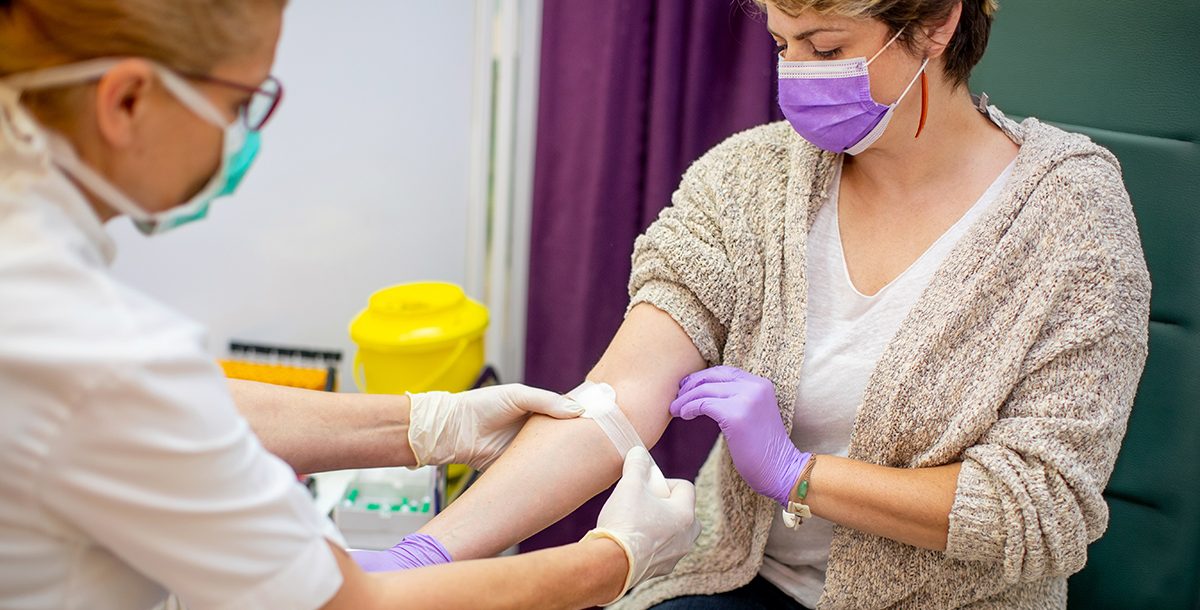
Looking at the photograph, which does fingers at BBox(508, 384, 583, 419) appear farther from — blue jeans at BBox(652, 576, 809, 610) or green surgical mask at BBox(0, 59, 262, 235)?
green surgical mask at BBox(0, 59, 262, 235)

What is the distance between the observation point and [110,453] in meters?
0.78

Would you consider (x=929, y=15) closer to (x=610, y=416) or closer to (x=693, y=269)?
(x=693, y=269)

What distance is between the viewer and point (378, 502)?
1.91 m

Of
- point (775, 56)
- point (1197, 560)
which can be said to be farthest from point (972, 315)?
point (775, 56)

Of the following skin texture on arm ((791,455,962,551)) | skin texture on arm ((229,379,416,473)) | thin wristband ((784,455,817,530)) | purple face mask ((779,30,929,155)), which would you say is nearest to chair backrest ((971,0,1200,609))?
purple face mask ((779,30,929,155))

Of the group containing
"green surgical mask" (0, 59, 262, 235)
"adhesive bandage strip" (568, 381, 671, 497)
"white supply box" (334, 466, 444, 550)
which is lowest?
"white supply box" (334, 466, 444, 550)

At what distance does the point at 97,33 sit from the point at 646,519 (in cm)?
77

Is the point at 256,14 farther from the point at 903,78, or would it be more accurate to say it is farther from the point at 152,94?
the point at 903,78

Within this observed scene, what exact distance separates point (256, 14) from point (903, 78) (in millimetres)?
877

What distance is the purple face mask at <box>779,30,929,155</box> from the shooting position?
55.4 inches

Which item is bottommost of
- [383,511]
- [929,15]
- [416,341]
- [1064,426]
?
[383,511]

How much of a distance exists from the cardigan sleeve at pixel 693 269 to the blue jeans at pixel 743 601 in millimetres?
339

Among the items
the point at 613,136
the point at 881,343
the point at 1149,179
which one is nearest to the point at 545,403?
the point at 881,343

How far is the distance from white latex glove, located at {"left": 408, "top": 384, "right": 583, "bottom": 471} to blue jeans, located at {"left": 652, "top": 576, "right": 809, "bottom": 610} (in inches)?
13.0
